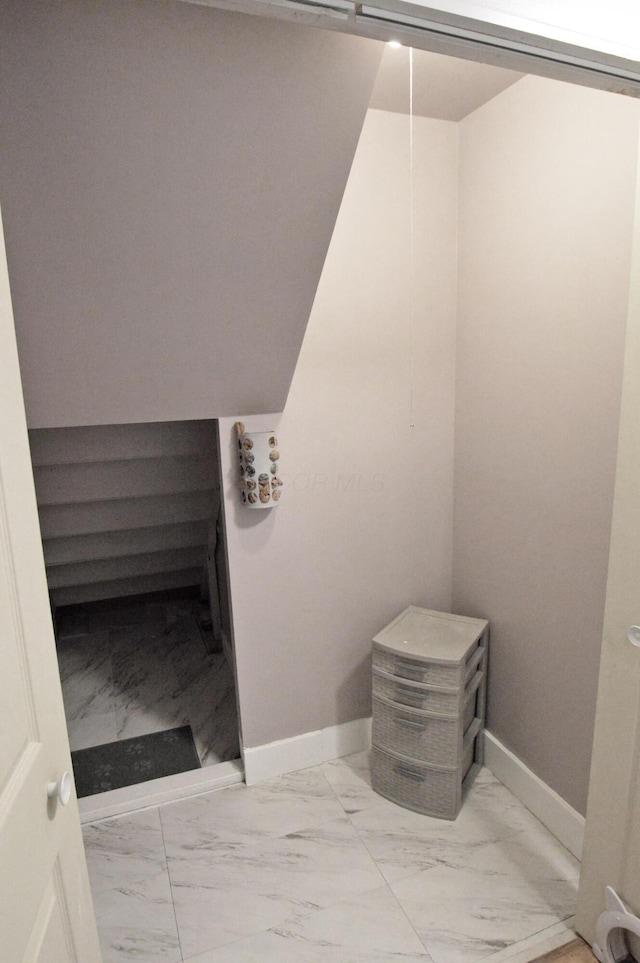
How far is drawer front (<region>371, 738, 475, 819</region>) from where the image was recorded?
6.39 ft

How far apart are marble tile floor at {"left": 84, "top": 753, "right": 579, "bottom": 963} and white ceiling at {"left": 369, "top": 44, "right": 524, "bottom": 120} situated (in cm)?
237

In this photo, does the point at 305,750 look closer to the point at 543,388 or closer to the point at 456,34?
the point at 543,388

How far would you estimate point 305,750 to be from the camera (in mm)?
2242

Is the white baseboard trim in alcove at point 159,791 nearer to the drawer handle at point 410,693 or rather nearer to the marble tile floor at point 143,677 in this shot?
the marble tile floor at point 143,677

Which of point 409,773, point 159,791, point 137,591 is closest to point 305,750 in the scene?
point 409,773

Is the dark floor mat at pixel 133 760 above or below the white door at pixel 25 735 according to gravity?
below

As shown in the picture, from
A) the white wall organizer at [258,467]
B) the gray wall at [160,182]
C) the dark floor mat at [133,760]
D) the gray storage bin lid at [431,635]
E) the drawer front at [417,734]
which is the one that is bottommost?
the dark floor mat at [133,760]

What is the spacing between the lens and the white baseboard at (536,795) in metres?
1.81

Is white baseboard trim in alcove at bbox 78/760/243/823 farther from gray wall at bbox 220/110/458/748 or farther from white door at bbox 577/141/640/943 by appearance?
white door at bbox 577/141/640/943

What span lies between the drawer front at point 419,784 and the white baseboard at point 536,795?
0.14 meters

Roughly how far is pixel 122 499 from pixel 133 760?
1157 mm

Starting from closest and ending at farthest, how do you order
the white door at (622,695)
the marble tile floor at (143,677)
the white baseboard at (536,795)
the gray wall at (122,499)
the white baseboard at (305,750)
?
the white door at (622,695), the white baseboard at (536,795), the white baseboard at (305,750), the gray wall at (122,499), the marble tile floor at (143,677)

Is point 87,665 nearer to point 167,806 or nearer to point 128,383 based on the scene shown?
point 167,806

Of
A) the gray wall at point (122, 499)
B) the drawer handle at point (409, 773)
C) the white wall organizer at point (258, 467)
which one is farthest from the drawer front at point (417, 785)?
the gray wall at point (122, 499)
